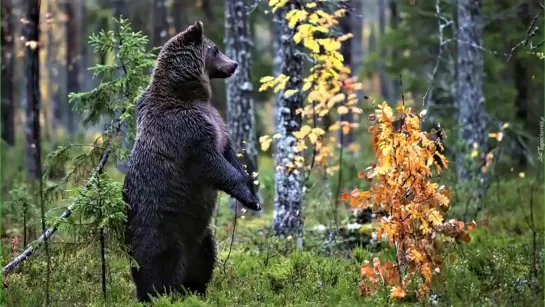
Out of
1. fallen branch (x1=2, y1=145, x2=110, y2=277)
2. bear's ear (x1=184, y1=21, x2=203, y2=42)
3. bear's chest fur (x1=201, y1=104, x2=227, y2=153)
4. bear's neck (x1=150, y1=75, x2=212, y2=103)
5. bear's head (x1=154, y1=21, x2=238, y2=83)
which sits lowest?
fallen branch (x1=2, y1=145, x2=110, y2=277)

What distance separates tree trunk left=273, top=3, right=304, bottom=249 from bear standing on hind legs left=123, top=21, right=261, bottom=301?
8.41ft

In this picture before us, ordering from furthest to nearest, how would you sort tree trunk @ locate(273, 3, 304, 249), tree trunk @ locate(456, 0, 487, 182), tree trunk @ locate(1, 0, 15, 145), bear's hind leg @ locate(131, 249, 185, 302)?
tree trunk @ locate(1, 0, 15, 145), tree trunk @ locate(456, 0, 487, 182), tree trunk @ locate(273, 3, 304, 249), bear's hind leg @ locate(131, 249, 185, 302)

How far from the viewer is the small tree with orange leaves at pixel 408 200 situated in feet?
20.3

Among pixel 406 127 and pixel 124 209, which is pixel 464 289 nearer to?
pixel 406 127

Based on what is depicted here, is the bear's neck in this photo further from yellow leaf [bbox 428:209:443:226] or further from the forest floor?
yellow leaf [bbox 428:209:443:226]

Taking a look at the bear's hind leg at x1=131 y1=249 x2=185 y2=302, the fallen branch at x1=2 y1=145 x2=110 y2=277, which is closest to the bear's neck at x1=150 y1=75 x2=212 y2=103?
the fallen branch at x1=2 y1=145 x2=110 y2=277

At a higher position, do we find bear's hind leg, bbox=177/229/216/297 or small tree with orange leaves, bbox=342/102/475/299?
small tree with orange leaves, bbox=342/102/475/299

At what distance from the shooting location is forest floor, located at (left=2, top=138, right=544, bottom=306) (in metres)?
6.55

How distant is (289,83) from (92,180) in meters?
3.80

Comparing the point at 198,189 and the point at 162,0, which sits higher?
the point at 162,0

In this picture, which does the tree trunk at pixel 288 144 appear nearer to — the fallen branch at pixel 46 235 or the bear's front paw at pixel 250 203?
the bear's front paw at pixel 250 203

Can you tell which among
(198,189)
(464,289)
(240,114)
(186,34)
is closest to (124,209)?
(198,189)

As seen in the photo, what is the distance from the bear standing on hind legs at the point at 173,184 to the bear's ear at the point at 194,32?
41 cm

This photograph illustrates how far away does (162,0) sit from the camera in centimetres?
1795
